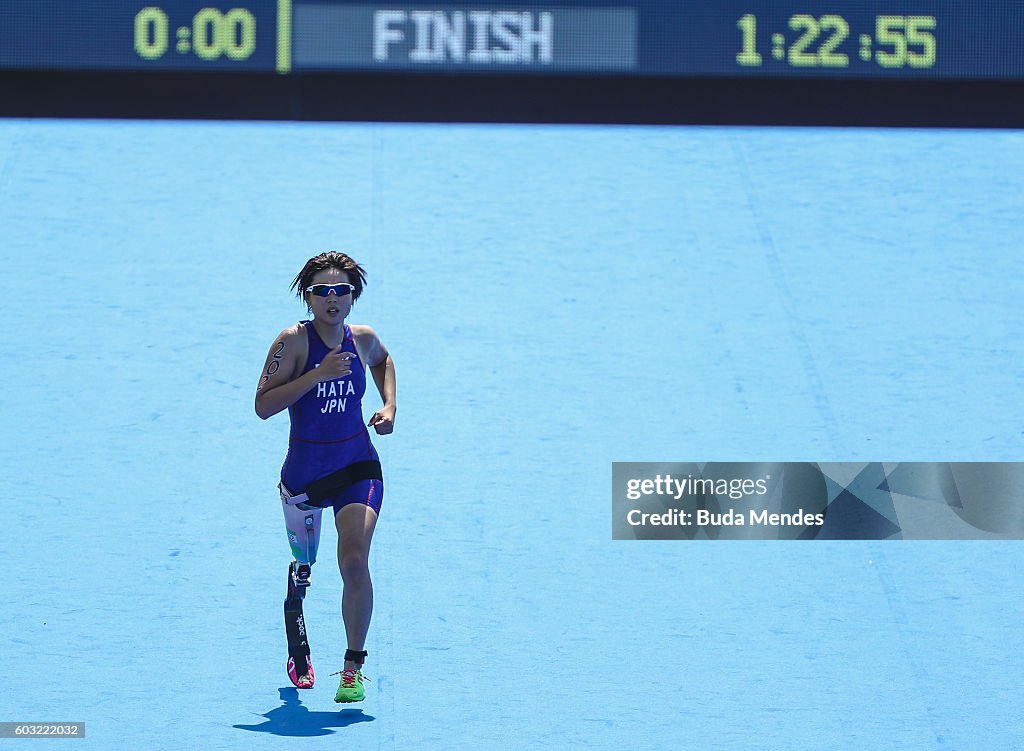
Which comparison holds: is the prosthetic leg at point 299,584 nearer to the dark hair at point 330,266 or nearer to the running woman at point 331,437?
the running woman at point 331,437

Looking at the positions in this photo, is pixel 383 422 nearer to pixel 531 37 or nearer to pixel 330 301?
pixel 330 301

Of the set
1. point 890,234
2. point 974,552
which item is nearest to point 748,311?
point 890,234

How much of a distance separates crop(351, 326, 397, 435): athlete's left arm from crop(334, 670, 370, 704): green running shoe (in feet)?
3.02

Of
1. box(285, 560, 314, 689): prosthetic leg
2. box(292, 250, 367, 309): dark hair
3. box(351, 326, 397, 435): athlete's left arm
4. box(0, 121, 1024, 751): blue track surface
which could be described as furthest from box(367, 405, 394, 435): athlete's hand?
box(0, 121, 1024, 751): blue track surface

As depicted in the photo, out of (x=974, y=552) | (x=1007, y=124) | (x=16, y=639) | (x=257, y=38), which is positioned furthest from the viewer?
(x=1007, y=124)

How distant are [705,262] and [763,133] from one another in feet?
6.70

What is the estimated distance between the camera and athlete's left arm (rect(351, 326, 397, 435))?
20.6ft

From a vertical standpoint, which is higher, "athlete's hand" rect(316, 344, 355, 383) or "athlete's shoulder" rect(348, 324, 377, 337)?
"athlete's shoulder" rect(348, 324, 377, 337)

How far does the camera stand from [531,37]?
881 cm

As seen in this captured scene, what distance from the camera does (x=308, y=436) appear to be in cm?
618

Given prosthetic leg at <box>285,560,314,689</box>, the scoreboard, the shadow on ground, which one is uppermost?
the scoreboard

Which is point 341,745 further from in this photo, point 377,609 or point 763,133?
point 763,133

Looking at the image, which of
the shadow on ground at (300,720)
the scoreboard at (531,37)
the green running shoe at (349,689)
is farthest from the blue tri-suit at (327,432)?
A: the scoreboard at (531,37)

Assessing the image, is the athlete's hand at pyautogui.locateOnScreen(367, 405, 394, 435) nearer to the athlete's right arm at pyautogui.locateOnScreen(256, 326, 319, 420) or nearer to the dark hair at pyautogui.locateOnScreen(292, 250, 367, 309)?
the athlete's right arm at pyautogui.locateOnScreen(256, 326, 319, 420)
